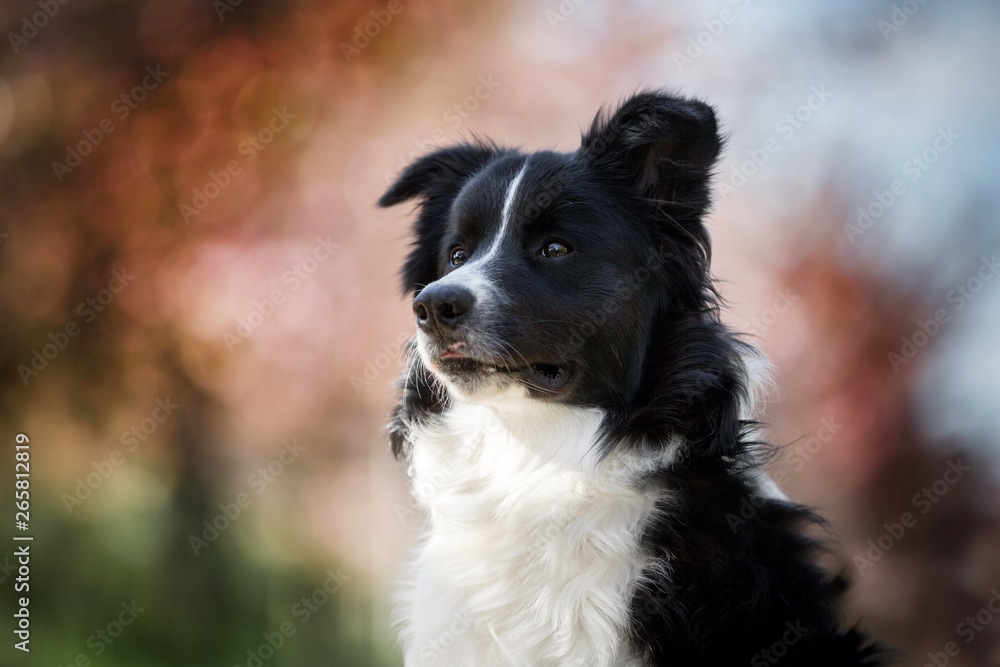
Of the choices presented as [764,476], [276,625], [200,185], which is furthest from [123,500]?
[764,476]

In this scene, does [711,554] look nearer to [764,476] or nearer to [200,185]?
[764,476]

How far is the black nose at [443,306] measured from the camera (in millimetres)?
2258

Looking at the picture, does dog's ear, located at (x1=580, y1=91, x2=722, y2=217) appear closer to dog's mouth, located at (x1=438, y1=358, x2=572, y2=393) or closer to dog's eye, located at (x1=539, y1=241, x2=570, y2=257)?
dog's eye, located at (x1=539, y1=241, x2=570, y2=257)

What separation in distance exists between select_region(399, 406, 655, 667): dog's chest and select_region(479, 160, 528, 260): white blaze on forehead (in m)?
0.57

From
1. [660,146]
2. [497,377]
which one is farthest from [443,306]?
[660,146]

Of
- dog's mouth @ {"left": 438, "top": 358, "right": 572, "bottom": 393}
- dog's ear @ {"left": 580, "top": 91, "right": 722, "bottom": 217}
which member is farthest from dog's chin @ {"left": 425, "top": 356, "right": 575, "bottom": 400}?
dog's ear @ {"left": 580, "top": 91, "right": 722, "bottom": 217}

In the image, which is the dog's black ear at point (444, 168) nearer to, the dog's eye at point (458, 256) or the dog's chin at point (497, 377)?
the dog's eye at point (458, 256)

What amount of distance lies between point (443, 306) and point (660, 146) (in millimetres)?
990

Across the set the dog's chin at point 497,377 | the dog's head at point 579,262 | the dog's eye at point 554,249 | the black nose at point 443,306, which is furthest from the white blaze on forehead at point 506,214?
the dog's chin at point 497,377

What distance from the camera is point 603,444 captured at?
7.79 ft

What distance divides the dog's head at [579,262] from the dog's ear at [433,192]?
0.32 metres

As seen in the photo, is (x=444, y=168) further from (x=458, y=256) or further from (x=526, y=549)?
(x=526, y=549)

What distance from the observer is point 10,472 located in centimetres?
440

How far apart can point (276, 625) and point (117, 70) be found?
139 inches
